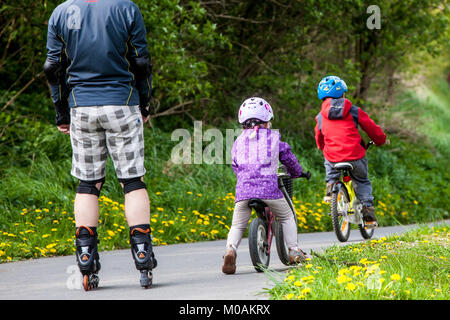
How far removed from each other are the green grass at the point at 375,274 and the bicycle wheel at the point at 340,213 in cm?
85

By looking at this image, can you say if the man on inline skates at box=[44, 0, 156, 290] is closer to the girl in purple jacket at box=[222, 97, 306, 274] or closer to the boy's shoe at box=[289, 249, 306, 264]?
the girl in purple jacket at box=[222, 97, 306, 274]

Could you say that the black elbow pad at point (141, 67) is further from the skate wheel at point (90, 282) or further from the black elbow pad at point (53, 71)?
the skate wheel at point (90, 282)

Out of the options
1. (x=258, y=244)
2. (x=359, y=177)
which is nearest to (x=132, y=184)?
(x=258, y=244)

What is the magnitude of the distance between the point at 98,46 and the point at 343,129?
12.9 ft

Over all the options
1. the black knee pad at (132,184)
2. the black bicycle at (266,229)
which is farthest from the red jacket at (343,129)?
the black knee pad at (132,184)

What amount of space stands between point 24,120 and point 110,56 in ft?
20.5

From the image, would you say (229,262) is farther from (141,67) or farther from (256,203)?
(141,67)

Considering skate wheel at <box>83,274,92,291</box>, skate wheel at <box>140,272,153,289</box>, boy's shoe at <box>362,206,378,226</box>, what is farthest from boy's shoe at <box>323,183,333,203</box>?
skate wheel at <box>83,274,92,291</box>

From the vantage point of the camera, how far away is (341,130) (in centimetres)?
814

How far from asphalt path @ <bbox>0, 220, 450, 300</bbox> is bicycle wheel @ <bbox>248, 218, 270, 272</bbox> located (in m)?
0.10

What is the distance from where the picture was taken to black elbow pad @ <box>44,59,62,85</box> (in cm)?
495
